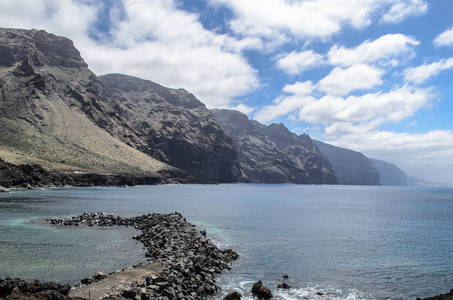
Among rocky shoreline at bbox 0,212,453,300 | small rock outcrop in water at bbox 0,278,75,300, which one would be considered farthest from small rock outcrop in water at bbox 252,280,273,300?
small rock outcrop in water at bbox 0,278,75,300

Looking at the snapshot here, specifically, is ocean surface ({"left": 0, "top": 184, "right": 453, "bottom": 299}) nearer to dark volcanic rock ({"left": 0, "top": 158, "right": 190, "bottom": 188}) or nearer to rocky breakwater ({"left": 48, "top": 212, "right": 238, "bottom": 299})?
rocky breakwater ({"left": 48, "top": 212, "right": 238, "bottom": 299})

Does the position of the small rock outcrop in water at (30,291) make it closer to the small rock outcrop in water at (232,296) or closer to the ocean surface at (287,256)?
the ocean surface at (287,256)

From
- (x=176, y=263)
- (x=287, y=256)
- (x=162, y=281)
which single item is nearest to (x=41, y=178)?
(x=176, y=263)

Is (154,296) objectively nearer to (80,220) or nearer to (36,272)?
(36,272)

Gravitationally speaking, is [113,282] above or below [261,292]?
above

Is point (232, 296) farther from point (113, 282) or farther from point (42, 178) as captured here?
point (42, 178)

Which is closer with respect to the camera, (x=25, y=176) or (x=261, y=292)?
(x=261, y=292)

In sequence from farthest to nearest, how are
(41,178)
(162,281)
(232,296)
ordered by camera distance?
1. (41,178)
2. (162,281)
3. (232,296)

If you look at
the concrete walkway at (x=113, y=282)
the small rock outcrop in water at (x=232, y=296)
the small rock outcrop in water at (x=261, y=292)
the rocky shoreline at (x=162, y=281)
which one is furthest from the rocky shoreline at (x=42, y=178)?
the small rock outcrop in water at (x=261, y=292)

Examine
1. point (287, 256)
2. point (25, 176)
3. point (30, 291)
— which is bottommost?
point (287, 256)

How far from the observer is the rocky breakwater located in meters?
20.4

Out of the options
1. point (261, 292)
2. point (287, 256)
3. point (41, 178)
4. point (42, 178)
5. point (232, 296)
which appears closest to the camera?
point (232, 296)

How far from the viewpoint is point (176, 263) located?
85.0 ft

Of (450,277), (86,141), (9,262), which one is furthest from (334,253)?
(86,141)
